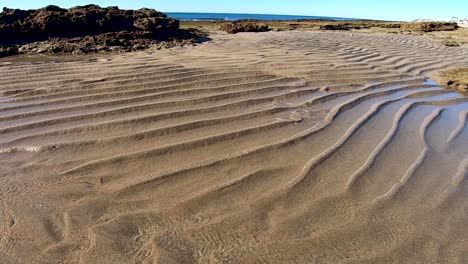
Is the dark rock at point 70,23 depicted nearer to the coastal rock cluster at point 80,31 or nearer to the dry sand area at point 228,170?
the coastal rock cluster at point 80,31

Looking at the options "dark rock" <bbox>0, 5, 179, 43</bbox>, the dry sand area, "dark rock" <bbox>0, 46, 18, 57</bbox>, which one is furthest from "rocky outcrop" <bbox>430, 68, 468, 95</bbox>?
"dark rock" <bbox>0, 46, 18, 57</bbox>

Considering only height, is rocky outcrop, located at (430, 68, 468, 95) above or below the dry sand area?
above

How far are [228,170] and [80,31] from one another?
8263 mm

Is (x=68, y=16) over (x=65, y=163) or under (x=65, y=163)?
over

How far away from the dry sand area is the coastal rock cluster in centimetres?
300

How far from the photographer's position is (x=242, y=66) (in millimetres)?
6504

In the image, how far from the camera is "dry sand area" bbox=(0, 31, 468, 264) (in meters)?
2.15

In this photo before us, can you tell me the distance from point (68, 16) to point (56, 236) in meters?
8.97

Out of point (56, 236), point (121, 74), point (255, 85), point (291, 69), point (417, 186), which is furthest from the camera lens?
point (291, 69)

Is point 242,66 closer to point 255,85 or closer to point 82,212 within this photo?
point 255,85

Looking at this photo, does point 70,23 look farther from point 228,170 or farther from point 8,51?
point 228,170

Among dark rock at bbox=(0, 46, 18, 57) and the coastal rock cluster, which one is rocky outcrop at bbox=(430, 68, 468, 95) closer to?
the coastal rock cluster

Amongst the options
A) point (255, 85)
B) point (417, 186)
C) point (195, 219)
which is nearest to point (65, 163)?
point (195, 219)

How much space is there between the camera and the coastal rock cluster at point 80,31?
338 inches
